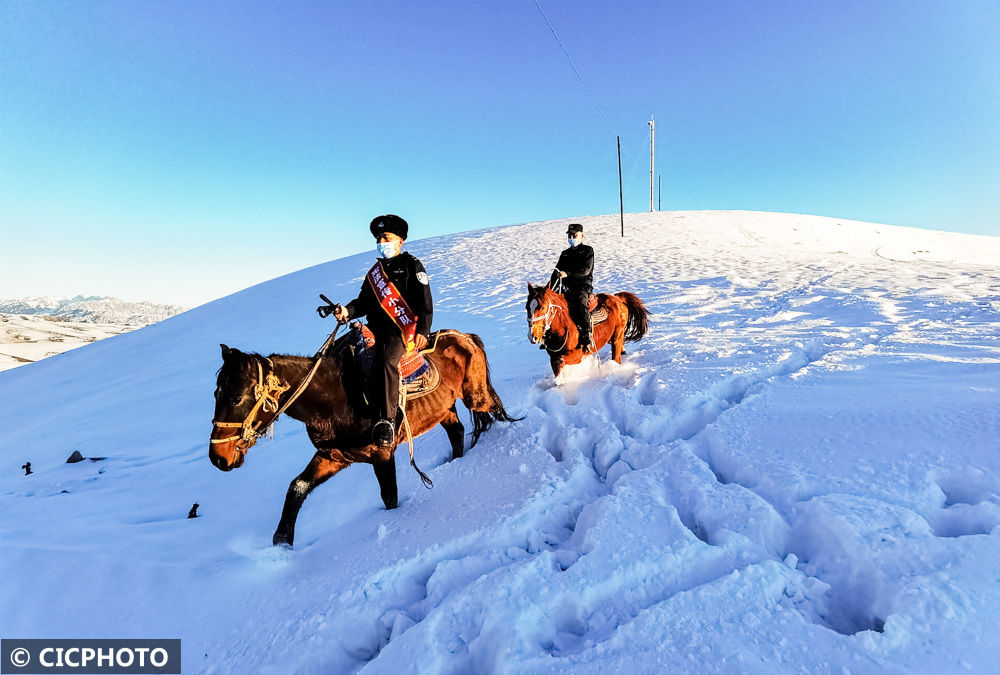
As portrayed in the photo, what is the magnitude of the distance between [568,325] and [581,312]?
26 centimetres

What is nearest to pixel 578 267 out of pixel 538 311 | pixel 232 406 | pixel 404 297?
pixel 538 311

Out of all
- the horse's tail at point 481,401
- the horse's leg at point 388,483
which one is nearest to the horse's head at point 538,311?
the horse's tail at point 481,401

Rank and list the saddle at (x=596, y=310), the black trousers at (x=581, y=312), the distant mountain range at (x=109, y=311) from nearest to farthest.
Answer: the black trousers at (x=581, y=312)
the saddle at (x=596, y=310)
the distant mountain range at (x=109, y=311)

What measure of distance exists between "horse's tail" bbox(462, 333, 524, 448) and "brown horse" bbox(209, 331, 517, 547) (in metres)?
Result: 0.01

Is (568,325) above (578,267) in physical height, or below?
below

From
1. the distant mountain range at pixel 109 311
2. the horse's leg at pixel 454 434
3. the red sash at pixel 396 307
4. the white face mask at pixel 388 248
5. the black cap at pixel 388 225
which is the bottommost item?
the distant mountain range at pixel 109 311

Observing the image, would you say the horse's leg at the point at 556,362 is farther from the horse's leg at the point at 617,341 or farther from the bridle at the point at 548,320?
the horse's leg at the point at 617,341

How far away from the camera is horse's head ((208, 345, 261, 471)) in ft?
9.22

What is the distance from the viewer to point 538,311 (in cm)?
543

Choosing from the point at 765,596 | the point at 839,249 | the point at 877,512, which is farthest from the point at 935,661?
the point at 839,249

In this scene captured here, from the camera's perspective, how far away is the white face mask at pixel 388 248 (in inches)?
144

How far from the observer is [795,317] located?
25.5ft


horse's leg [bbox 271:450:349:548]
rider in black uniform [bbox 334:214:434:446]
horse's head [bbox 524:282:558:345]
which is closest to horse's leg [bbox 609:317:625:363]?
horse's head [bbox 524:282:558:345]

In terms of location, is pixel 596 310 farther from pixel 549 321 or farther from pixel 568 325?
pixel 549 321
